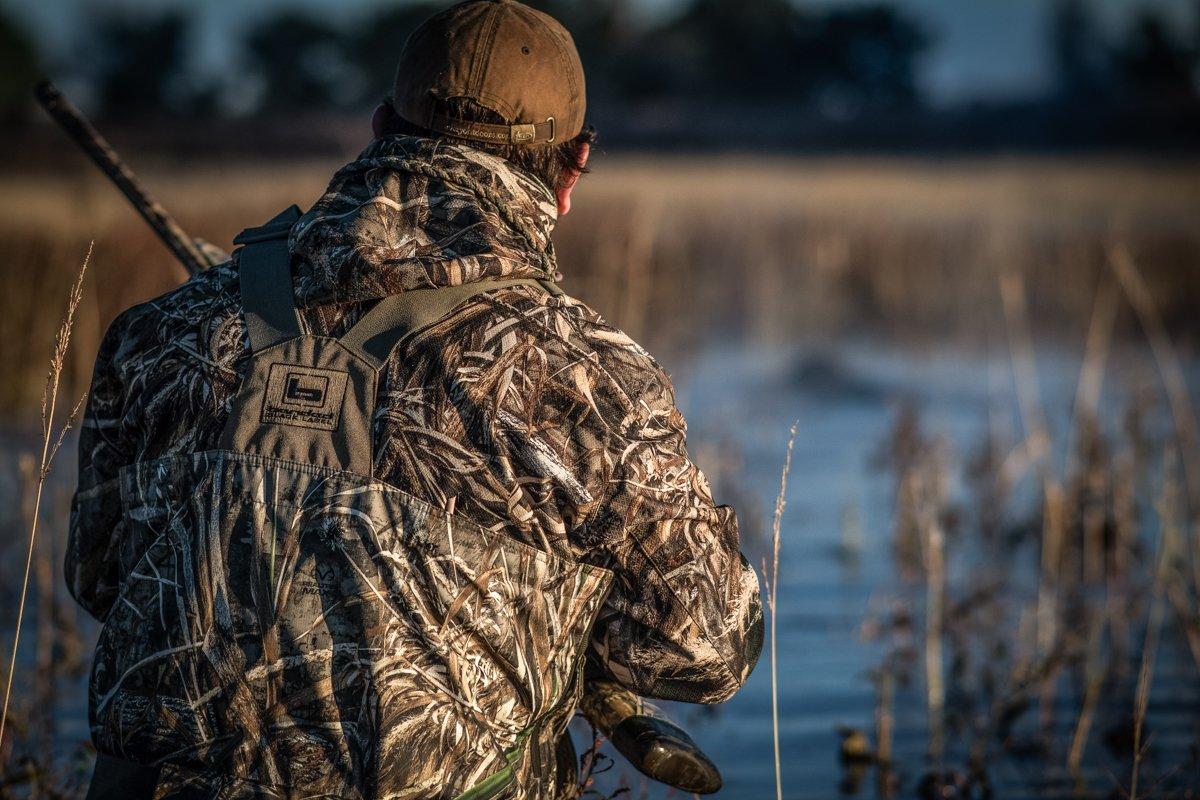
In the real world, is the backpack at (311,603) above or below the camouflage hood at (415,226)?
below

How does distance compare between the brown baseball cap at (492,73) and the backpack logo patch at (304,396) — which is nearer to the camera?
the backpack logo patch at (304,396)

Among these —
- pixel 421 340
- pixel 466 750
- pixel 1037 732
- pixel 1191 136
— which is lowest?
Answer: pixel 466 750

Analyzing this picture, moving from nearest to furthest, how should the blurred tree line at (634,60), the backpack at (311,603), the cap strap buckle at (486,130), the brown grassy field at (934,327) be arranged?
the backpack at (311,603) → the cap strap buckle at (486,130) → the brown grassy field at (934,327) → the blurred tree line at (634,60)

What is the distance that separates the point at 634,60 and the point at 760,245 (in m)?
32.8

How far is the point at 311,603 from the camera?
1994mm

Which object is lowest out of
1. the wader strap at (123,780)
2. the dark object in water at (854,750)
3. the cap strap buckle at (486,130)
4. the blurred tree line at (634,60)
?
the wader strap at (123,780)

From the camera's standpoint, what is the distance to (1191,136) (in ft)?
98.2

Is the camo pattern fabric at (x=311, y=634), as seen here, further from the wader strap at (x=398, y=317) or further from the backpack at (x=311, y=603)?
the wader strap at (x=398, y=317)

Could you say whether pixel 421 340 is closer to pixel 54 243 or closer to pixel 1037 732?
pixel 1037 732

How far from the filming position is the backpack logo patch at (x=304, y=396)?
6.56ft

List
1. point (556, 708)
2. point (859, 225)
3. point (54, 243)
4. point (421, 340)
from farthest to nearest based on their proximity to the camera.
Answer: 1. point (859, 225)
2. point (54, 243)
3. point (556, 708)
4. point (421, 340)

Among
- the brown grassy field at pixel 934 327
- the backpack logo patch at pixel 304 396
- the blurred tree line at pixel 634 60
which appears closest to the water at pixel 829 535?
the brown grassy field at pixel 934 327

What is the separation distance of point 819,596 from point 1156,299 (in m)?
7.76

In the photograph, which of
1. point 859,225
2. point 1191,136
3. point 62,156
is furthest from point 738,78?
point 859,225
